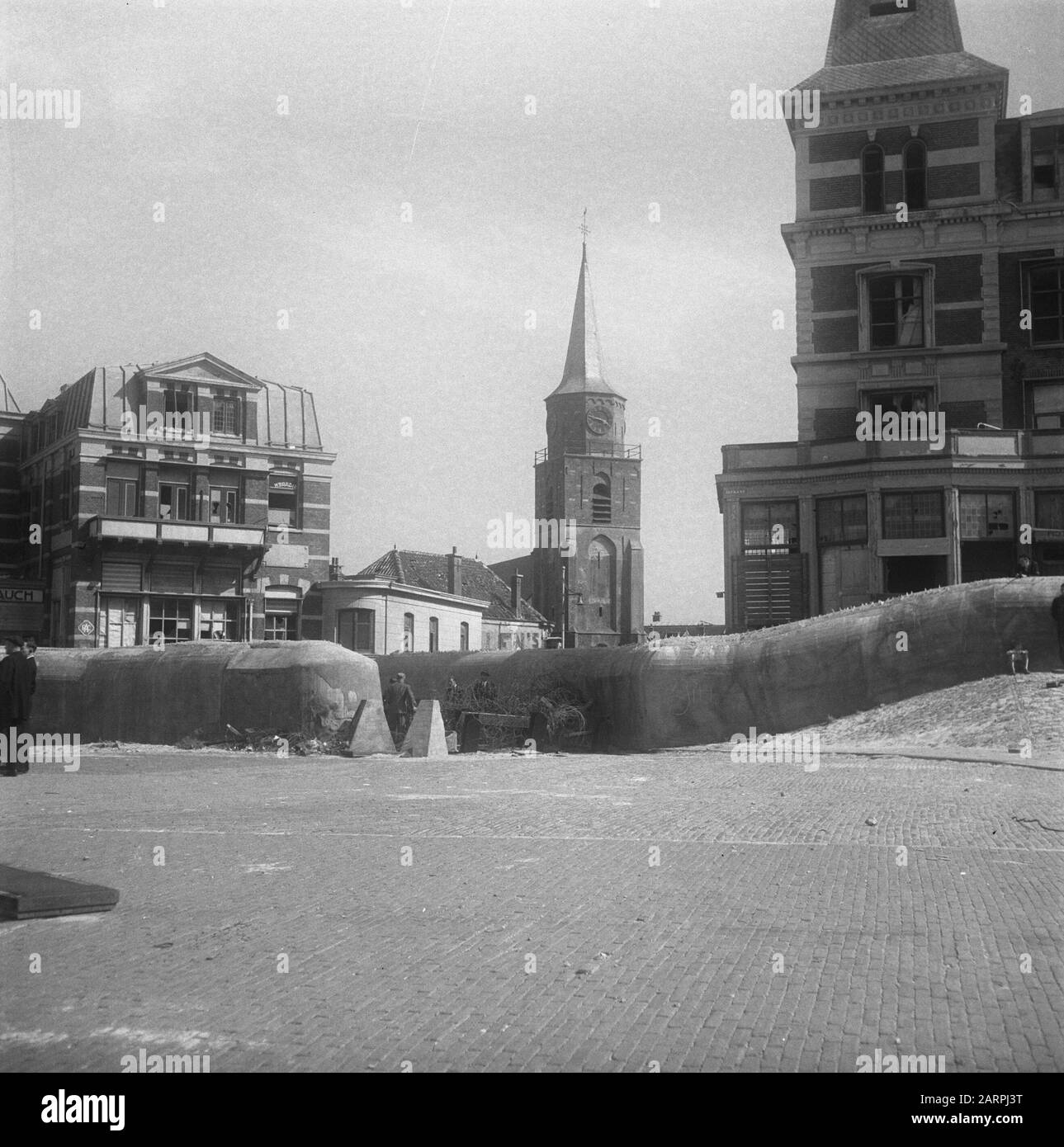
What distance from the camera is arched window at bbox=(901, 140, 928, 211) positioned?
4006cm

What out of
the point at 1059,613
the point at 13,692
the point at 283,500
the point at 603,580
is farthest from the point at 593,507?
the point at 13,692

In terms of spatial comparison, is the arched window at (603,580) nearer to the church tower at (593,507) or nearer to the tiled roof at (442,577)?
the church tower at (593,507)

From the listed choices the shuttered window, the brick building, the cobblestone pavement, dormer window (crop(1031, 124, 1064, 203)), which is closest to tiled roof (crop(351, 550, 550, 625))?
the brick building

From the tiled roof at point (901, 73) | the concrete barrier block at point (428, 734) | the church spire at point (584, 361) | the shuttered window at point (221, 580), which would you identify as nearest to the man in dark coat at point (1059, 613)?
the concrete barrier block at point (428, 734)

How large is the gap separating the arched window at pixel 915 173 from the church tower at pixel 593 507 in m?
78.6

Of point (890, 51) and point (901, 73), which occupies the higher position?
point (890, 51)

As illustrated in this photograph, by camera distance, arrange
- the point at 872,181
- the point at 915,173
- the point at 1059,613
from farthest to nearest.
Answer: the point at 872,181
the point at 915,173
the point at 1059,613

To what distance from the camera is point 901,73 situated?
3988 cm

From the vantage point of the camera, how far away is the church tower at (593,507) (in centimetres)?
11981

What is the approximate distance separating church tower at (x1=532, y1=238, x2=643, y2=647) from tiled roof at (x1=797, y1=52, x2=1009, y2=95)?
7790 cm

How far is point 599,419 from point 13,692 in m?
106

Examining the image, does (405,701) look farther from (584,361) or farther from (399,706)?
(584,361)

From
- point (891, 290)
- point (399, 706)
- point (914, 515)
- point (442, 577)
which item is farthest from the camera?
point (442, 577)

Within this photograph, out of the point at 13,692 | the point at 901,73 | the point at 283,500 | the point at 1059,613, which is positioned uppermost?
the point at 901,73
